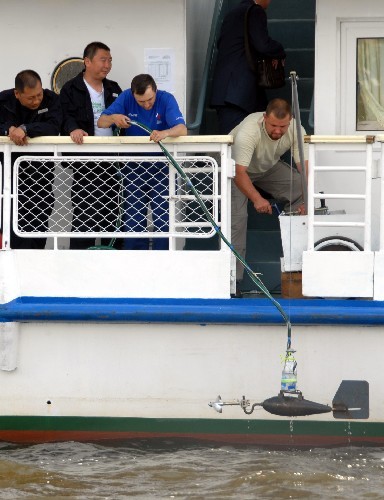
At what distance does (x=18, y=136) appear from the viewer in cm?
814

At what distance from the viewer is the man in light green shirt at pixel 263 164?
8680mm

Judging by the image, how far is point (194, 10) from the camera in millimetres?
9867

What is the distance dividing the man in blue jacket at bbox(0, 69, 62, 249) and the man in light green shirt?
53.5 inches

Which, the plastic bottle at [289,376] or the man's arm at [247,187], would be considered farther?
the man's arm at [247,187]

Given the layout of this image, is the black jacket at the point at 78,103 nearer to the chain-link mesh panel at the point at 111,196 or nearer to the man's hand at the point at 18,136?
the chain-link mesh panel at the point at 111,196

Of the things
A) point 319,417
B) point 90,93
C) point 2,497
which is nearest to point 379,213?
point 319,417

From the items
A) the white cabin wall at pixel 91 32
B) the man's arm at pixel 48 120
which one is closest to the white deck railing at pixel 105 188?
the man's arm at pixel 48 120

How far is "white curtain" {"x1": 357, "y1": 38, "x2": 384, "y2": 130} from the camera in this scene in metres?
9.10

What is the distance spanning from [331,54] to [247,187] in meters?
1.28

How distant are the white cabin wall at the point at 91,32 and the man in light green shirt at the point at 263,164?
0.78 m

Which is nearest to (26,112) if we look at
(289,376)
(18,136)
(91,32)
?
(18,136)

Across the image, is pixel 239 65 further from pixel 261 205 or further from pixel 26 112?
pixel 26 112

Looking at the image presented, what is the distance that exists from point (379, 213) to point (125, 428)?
2.45m

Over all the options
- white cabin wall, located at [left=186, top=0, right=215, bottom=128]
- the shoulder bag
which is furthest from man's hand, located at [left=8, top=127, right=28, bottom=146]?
the shoulder bag
